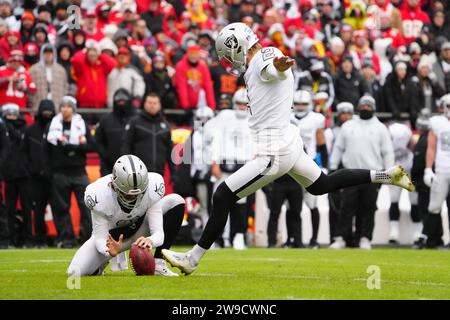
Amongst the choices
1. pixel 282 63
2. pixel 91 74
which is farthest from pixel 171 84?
pixel 282 63

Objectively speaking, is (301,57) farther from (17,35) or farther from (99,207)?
(99,207)

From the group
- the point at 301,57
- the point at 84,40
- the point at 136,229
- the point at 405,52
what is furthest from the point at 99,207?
the point at 405,52

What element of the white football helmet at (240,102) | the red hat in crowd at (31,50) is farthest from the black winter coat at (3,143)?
the white football helmet at (240,102)

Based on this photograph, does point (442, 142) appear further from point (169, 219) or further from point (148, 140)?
point (169, 219)

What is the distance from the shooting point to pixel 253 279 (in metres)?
8.36

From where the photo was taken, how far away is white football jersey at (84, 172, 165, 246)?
323 inches

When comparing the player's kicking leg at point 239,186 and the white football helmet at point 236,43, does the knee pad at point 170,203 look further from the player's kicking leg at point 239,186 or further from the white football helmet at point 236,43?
the white football helmet at point 236,43

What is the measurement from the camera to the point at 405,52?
19.7 metres

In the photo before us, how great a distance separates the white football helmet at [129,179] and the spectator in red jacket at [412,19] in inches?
536

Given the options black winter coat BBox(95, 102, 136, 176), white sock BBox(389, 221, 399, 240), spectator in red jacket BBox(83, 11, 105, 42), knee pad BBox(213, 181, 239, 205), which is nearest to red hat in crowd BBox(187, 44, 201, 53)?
spectator in red jacket BBox(83, 11, 105, 42)

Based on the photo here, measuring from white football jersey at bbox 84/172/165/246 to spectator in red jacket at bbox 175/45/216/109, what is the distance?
309 inches

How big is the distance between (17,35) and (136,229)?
8592 millimetres

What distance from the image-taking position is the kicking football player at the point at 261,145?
27.3 ft

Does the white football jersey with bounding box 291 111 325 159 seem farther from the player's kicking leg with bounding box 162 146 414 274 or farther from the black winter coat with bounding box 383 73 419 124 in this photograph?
the player's kicking leg with bounding box 162 146 414 274
